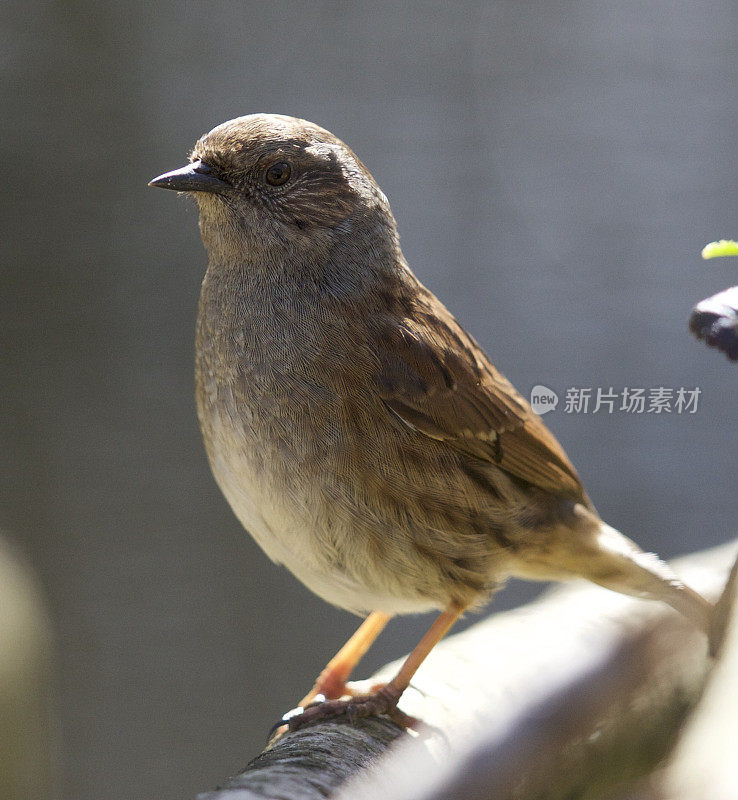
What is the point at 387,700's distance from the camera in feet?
6.45

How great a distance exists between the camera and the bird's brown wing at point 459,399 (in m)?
1.85

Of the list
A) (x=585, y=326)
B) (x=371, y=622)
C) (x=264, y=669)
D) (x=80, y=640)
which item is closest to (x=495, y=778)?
(x=371, y=622)

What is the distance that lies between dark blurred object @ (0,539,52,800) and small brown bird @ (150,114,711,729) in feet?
3.61

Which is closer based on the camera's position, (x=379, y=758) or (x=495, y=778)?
(x=495, y=778)

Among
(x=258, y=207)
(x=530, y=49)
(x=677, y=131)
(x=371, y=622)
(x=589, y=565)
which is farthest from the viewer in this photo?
(x=530, y=49)

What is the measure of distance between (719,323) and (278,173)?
1.10 metres

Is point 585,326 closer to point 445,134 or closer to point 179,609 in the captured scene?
point 445,134

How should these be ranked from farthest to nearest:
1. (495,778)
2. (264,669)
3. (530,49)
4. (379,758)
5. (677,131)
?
(264,669) → (530,49) → (677,131) → (379,758) → (495,778)

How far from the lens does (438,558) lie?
1904 mm

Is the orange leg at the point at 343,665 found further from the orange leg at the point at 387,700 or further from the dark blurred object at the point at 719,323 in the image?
the dark blurred object at the point at 719,323

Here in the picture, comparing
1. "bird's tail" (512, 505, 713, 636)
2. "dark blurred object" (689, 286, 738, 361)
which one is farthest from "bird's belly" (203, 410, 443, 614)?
"dark blurred object" (689, 286, 738, 361)

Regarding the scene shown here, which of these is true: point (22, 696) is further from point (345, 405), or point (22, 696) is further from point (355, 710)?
point (345, 405)

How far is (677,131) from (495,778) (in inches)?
124

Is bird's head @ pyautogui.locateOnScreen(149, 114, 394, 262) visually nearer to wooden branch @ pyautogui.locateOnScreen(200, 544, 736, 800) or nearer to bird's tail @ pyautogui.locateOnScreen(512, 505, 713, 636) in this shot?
bird's tail @ pyautogui.locateOnScreen(512, 505, 713, 636)
